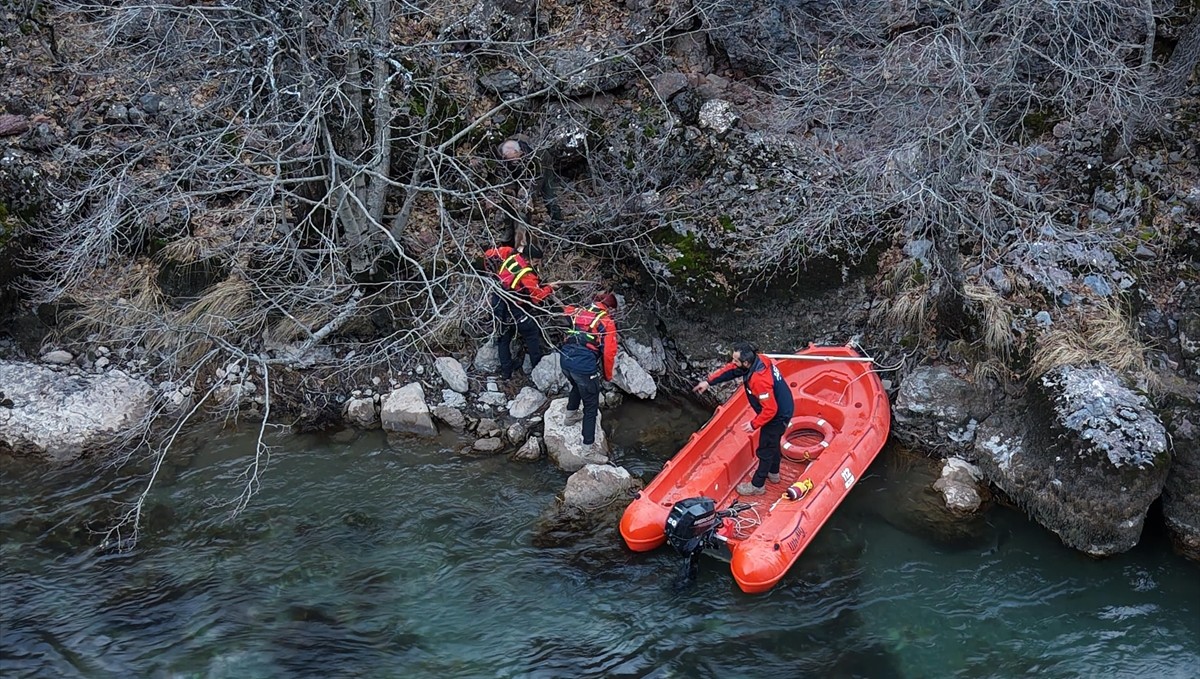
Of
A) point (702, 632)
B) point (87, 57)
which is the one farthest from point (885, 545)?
point (87, 57)

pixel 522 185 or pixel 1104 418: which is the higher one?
pixel 522 185

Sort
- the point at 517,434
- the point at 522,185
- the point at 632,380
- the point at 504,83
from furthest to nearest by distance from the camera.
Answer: the point at 504,83 → the point at 522,185 → the point at 632,380 → the point at 517,434

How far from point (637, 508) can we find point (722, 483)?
2.73 feet

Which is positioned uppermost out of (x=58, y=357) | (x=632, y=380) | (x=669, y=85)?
(x=669, y=85)

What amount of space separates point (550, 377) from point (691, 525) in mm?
2439

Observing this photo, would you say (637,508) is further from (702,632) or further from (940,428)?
(940,428)

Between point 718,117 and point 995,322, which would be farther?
point 718,117

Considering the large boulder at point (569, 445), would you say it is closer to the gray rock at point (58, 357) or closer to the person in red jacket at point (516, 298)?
the person in red jacket at point (516, 298)

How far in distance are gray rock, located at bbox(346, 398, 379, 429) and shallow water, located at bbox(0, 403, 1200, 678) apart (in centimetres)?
75

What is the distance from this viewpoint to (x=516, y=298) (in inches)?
287

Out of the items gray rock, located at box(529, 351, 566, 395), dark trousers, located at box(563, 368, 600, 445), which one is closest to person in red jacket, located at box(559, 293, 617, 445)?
dark trousers, located at box(563, 368, 600, 445)

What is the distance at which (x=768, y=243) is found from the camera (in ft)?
26.9

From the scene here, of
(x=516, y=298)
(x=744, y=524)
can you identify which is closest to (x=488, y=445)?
(x=516, y=298)

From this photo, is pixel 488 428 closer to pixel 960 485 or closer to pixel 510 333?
pixel 510 333
